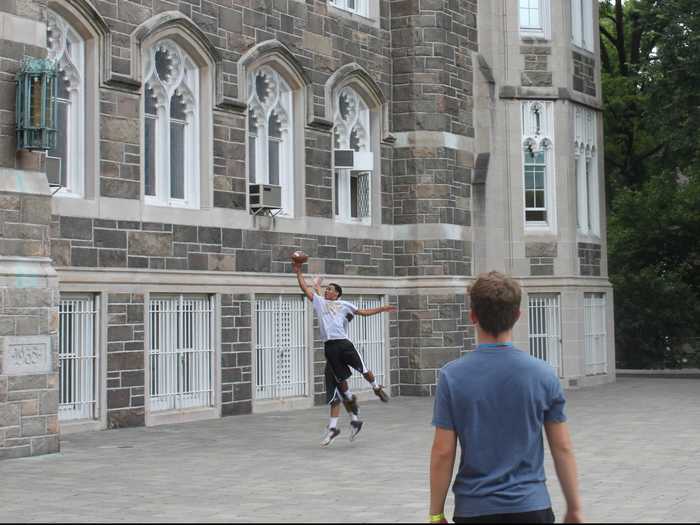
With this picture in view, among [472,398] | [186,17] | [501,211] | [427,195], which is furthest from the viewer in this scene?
[501,211]

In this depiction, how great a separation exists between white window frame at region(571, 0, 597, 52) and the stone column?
15.0 meters

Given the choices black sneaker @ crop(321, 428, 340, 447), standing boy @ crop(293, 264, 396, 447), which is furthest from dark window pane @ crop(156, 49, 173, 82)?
black sneaker @ crop(321, 428, 340, 447)

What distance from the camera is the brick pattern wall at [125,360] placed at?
1711 centimetres

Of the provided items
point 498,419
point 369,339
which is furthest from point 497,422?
point 369,339

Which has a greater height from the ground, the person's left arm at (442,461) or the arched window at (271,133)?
the arched window at (271,133)

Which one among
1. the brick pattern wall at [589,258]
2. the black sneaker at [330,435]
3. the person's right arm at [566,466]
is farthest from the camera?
the brick pattern wall at [589,258]

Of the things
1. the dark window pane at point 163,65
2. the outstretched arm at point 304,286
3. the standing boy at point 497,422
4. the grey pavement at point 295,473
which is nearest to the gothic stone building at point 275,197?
the dark window pane at point 163,65

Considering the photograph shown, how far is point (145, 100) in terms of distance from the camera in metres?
18.5

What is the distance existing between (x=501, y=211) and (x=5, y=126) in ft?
42.8

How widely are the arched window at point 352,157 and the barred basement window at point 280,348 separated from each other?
2.30 meters

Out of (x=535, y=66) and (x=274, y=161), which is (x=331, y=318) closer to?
(x=274, y=161)

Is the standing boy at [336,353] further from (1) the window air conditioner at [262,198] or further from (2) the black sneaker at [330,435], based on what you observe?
(1) the window air conditioner at [262,198]

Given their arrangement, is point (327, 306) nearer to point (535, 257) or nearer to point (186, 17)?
point (186, 17)

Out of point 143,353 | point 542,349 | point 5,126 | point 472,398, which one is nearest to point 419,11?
point 542,349
